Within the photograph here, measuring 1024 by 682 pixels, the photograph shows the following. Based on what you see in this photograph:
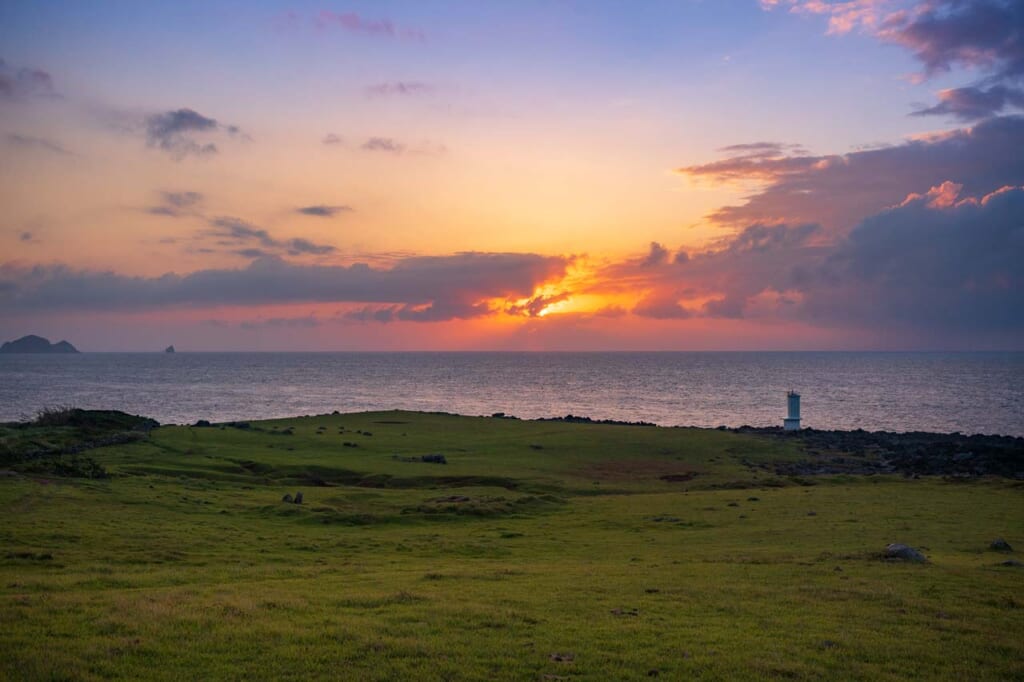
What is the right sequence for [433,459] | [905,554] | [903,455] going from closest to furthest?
[905,554], [433,459], [903,455]

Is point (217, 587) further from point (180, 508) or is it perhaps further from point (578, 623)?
point (180, 508)

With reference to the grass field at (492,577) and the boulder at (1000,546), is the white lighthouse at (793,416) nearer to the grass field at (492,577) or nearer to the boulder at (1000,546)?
the grass field at (492,577)

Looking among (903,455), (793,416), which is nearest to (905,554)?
(903,455)

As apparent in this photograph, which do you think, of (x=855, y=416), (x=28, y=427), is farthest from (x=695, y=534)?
(x=855, y=416)

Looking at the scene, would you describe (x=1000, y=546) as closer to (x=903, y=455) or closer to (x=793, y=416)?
(x=903, y=455)

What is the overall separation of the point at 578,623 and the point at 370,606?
17.6ft

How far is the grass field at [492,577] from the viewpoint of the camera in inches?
581

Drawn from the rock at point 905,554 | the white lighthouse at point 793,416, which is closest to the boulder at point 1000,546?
the rock at point 905,554

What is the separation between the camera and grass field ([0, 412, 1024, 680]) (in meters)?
14.8

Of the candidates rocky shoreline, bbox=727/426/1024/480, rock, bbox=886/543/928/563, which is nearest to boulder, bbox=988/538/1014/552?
rock, bbox=886/543/928/563

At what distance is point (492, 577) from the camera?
22.8 m

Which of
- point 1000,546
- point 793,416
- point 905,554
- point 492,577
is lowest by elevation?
point 492,577

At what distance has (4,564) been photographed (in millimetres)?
22828

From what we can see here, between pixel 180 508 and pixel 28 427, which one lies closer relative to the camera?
pixel 180 508
